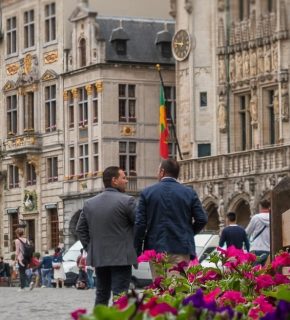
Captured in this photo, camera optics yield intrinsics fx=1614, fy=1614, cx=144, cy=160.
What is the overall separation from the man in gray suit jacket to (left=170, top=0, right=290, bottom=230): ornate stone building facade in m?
38.8

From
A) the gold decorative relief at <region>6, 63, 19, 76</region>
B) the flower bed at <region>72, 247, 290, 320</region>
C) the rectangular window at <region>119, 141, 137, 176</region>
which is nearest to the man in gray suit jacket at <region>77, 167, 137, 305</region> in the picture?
the flower bed at <region>72, 247, 290, 320</region>

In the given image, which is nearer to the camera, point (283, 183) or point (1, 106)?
point (283, 183)

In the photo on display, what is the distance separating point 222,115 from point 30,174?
15.4 m

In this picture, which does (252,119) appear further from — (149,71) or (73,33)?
(73,33)

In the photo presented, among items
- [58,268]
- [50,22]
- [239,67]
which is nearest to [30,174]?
[50,22]

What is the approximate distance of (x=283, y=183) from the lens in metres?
11.3

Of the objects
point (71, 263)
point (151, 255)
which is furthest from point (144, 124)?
point (151, 255)

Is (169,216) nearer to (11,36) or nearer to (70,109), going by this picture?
(70,109)

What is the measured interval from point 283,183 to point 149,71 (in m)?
53.7

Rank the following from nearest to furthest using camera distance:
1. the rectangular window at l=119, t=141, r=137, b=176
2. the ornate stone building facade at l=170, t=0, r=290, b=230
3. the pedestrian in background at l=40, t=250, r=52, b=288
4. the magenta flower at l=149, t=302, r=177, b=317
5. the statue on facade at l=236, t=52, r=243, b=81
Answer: the magenta flower at l=149, t=302, r=177, b=317 → the pedestrian in background at l=40, t=250, r=52, b=288 → the ornate stone building facade at l=170, t=0, r=290, b=230 → the statue on facade at l=236, t=52, r=243, b=81 → the rectangular window at l=119, t=141, r=137, b=176

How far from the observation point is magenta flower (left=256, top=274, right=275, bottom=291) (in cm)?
1018

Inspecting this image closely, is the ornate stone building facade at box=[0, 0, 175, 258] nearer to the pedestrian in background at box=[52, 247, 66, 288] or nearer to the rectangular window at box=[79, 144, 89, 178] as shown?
the rectangular window at box=[79, 144, 89, 178]

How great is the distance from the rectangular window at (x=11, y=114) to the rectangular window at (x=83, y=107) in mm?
6074

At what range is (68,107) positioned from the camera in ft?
224
